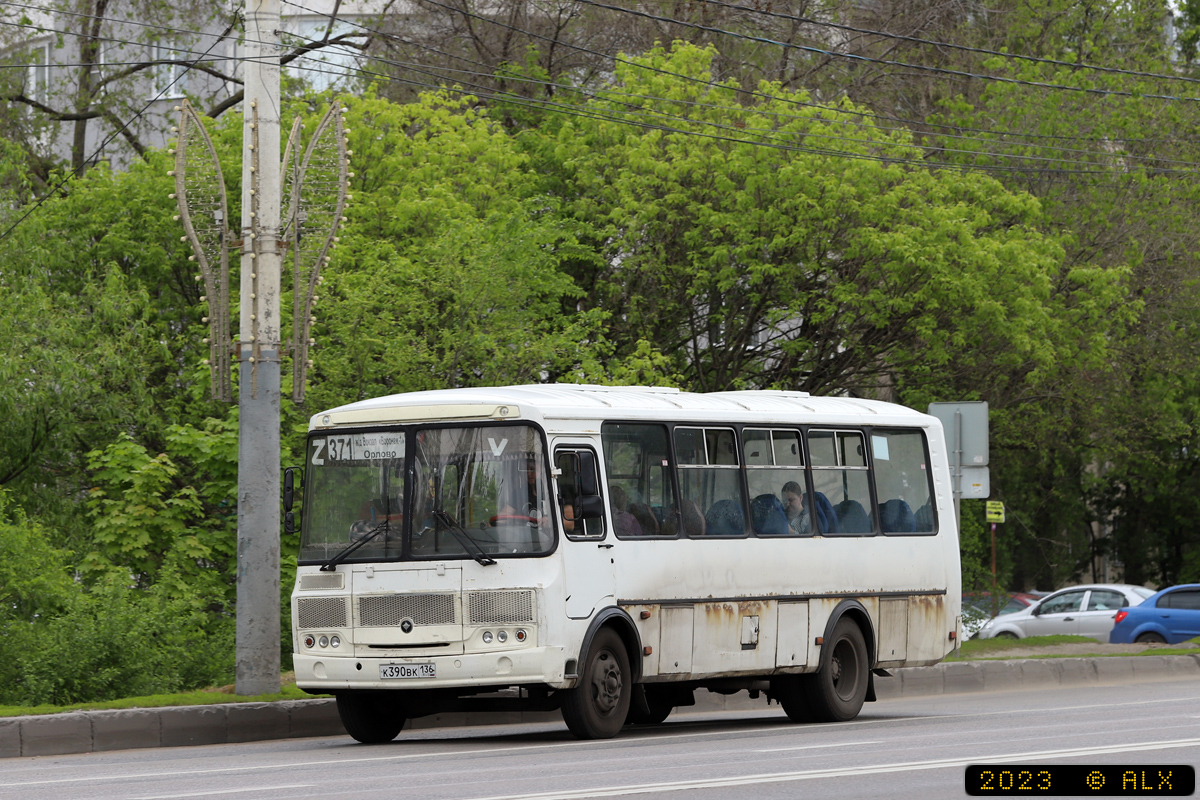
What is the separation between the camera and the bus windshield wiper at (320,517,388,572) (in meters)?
14.2

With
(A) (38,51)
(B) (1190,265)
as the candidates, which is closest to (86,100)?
(A) (38,51)

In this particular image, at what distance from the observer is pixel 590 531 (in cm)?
1424

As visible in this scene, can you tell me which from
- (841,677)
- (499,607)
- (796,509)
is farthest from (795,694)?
(499,607)

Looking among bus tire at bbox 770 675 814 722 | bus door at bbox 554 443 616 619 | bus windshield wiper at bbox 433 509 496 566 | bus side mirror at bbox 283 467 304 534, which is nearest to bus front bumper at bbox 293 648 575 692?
bus door at bbox 554 443 616 619

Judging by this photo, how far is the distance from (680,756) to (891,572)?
579 centimetres

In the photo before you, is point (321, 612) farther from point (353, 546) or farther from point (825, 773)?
point (825, 773)

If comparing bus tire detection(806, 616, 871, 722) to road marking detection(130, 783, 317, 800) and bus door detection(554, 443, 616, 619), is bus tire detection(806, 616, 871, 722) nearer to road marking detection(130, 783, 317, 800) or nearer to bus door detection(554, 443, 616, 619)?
bus door detection(554, 443, 616, 619)

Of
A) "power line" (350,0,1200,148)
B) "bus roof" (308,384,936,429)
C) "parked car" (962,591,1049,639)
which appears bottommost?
"parked car" (962,591,1049,639)

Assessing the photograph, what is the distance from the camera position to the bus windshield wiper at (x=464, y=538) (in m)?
13.7

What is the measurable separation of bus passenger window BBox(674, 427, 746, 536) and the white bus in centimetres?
2

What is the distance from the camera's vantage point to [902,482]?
17.9 m

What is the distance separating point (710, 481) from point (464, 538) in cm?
279

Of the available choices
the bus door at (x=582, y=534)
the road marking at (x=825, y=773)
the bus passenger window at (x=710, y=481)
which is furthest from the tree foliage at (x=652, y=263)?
the road marking at (x=825, y=773)

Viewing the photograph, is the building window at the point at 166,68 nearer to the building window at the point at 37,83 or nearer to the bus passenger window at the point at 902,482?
the building window at the point at 37,83
